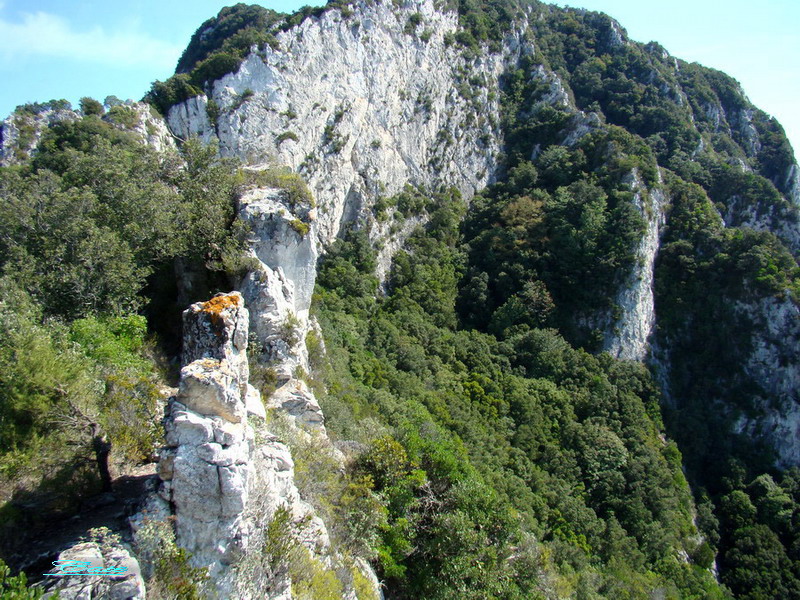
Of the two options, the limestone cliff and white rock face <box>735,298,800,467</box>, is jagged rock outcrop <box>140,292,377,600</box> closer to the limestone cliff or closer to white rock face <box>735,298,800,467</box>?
the limestone cliff

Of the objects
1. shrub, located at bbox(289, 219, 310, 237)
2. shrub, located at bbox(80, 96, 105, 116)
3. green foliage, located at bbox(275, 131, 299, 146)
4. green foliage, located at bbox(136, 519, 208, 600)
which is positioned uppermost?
shrub, located at bbox(80, 96, 105, 116)

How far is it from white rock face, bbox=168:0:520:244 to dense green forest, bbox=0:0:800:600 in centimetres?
198

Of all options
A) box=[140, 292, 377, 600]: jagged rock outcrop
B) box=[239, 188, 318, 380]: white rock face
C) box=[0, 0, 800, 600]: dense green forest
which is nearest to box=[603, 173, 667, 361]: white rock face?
box=[0, 0, 800, 600]: dense green forest

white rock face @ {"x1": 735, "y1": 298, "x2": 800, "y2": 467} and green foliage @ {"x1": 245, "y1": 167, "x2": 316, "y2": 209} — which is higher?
green foliage @ {"x1": 245, "y1": 167, "x2": 316, "y2": 209}

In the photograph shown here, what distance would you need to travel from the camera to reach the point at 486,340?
141 feet

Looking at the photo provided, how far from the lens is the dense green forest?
1259 cm

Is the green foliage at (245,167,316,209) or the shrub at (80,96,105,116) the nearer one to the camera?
the green foliage at (245,167,316,209)

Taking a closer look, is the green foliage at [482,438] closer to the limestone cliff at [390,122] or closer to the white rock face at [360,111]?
the limestone cliff at [390,122]

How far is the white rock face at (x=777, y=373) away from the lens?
4266 centimetres

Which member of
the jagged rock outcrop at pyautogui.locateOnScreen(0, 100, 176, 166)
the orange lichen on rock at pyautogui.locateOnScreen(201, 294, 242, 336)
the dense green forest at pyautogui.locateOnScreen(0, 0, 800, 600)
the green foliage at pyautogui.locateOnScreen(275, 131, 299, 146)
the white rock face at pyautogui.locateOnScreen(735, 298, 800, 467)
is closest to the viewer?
the orange lichen on rock at pyautogui.locateOnScreen(201, 294, 242, 336)

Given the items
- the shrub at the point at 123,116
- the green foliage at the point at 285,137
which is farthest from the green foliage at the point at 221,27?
the shrub at the point at 123,116

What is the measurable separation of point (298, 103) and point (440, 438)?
102 ft

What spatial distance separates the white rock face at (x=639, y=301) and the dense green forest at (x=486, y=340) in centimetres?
118

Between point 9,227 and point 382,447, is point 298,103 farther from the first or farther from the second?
point 382,447
